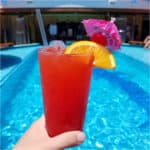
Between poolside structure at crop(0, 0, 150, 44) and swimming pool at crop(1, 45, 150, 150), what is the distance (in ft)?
20.4

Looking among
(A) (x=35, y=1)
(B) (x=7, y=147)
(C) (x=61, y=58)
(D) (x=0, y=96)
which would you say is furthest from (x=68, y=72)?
(A) (x=35, y=1)

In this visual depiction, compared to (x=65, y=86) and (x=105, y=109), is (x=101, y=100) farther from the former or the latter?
(x=65, y=86)

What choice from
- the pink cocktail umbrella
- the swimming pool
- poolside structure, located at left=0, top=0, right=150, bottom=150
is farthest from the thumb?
the swimming pool

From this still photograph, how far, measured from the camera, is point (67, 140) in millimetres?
865

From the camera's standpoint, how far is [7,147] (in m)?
2.78

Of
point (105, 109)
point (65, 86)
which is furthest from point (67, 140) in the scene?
point (105, 109)

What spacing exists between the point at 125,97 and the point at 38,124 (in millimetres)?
3256

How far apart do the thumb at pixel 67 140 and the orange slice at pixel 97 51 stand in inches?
9.1

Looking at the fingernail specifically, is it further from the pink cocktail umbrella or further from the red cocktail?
the pink cocktail umbrella

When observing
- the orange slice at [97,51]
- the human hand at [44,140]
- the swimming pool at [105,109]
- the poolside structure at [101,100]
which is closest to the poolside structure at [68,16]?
the poolside structure at [101,100]

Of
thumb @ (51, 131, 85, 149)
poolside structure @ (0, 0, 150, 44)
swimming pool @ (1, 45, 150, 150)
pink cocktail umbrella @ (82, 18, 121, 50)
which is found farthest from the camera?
poolside structure @ (0, 0, 150, 44)

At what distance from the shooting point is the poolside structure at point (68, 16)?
37.3 ft

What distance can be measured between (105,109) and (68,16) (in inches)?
345

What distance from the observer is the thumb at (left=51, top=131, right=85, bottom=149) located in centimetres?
86
